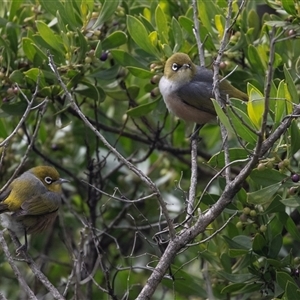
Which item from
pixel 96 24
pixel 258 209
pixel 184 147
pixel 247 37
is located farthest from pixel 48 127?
pixel 258 209

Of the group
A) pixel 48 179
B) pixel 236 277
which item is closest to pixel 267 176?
pixel 236 277

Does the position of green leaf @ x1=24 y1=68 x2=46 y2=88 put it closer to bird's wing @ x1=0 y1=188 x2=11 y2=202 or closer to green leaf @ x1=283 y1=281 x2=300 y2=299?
bird's wing @ x1=0 y1=188 x2=11 y2=202

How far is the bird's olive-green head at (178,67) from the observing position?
5.03 meters

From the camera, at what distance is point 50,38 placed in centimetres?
472

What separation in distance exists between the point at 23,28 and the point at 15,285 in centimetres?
231

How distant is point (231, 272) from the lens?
14.7 ft

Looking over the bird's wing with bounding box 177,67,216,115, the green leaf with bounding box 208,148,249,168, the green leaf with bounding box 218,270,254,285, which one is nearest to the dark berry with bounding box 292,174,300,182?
the green leaf with bounding box 208,148,249,168

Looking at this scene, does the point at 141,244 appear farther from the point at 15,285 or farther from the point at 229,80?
the point at 229,80

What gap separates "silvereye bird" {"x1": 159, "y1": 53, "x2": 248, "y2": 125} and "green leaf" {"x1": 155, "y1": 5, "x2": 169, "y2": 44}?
0.46 ft

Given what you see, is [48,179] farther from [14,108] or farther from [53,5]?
[53,5]

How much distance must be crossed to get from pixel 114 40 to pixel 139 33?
22 cm

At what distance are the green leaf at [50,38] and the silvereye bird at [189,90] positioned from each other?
0.79 m

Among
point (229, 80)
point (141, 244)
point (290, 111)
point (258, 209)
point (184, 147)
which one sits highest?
point (290, 111)

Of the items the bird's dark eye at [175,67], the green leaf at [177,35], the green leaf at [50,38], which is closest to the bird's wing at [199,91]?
the bird's dark eye at [175,67]
